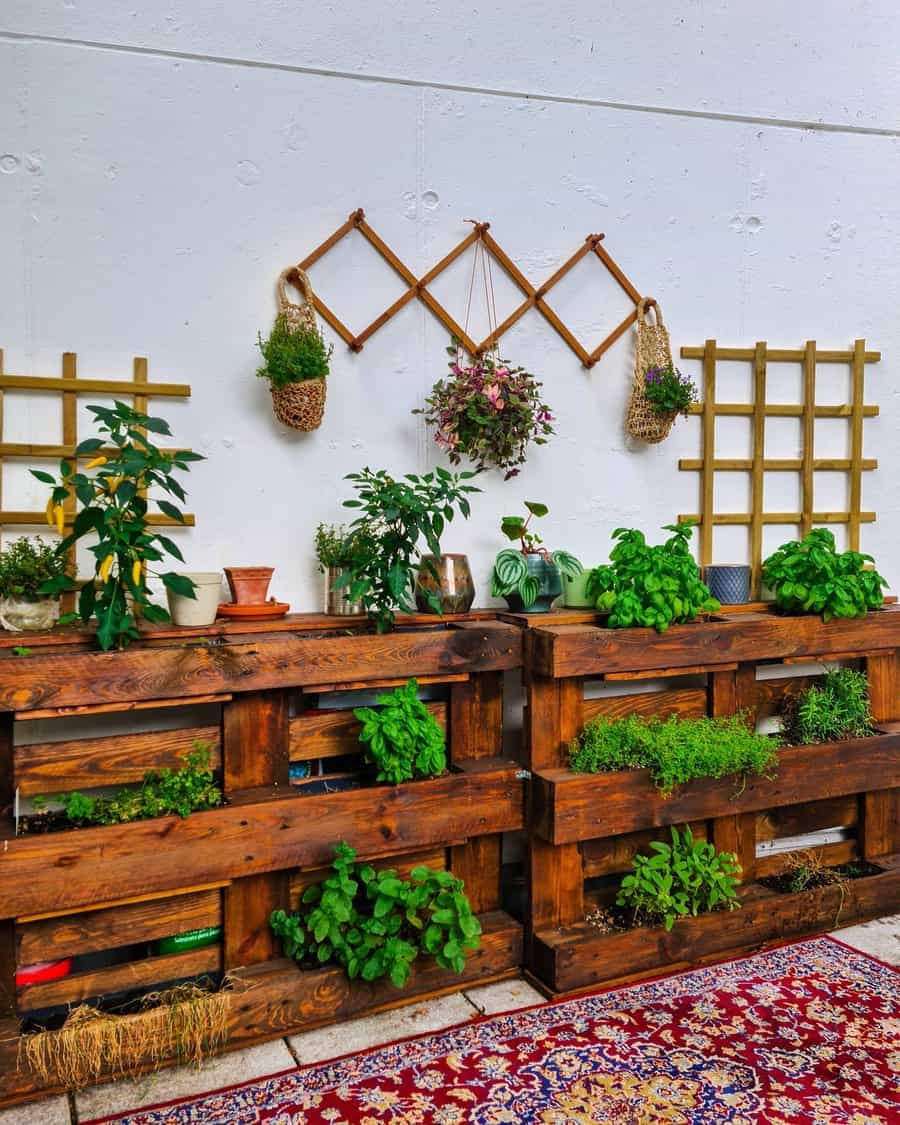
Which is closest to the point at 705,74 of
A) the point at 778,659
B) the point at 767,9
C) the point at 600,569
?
the point at 767,9

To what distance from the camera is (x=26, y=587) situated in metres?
2.33

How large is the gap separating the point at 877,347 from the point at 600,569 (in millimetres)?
1578

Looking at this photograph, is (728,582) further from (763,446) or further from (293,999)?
(293,999)

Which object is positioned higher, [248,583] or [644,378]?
[644,378]

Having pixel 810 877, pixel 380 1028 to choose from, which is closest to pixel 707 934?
pixel 810 877

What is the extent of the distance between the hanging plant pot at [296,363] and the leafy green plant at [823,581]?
1.63 metres

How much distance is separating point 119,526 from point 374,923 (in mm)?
1201

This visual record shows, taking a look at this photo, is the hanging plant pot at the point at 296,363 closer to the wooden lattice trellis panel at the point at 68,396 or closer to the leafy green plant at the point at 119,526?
the wooden lattice trellis panel at the point at 68,396

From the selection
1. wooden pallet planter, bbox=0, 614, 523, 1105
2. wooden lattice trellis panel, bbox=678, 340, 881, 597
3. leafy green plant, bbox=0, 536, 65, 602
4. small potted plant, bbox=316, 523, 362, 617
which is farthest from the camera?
wooden lattice trellis panel, bbox=678, 340, 881, 597

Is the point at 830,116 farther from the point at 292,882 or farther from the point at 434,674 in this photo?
the point at 292,882

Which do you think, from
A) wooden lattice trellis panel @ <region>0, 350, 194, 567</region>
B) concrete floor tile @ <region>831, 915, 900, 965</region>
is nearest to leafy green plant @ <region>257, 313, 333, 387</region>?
wooden lattice trellis panel @ <region>0, 350, 194, 567</region>

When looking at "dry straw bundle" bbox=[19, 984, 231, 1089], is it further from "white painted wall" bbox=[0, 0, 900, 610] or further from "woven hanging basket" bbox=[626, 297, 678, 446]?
"woven hanging basket" bbox=[626, 297, 678, 446]

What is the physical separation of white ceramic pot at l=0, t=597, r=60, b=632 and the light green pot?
5.02ft

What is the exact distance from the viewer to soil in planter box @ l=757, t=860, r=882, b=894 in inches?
119
